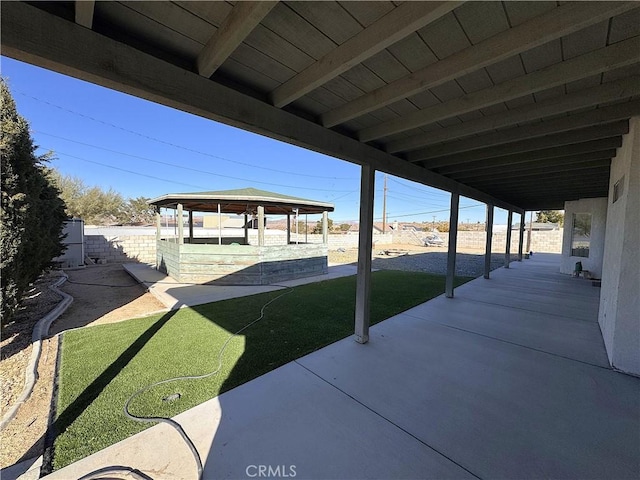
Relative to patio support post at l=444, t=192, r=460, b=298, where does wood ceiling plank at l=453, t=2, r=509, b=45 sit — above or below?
above

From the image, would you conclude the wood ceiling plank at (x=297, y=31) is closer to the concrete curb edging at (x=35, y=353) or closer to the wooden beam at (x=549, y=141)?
the wooden beam at (x=549, y=141)

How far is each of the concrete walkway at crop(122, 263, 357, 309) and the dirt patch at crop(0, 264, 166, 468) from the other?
9.1 inches

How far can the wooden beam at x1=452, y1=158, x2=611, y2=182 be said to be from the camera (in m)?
4.32

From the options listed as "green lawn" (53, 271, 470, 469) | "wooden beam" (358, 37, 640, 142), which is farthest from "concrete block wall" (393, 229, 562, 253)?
"wooden beam" (358, 37, 640, 142)

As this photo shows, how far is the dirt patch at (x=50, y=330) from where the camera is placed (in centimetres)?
195

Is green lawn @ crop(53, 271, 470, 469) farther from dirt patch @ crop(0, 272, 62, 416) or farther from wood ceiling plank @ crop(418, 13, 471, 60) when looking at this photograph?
wood ceiling plank @ crop(418, 13, 471, 60)

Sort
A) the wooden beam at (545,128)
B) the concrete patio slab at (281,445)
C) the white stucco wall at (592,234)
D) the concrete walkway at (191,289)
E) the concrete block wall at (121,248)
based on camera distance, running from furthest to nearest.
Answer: the concrete block wall at (121,248) → the white stucco wall at (592,234) → the concrete walkway at (191,289) → the wooden beam at (545,128) → the concrete patio slab at (281,445)

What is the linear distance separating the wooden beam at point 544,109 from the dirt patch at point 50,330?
457cm

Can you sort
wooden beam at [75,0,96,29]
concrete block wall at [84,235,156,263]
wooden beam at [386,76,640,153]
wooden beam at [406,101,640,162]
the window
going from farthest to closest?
concrete block wall at [84,235,156,263] < the window < wooden beam at [406,101,640,162] < wooden beam at [386,76,640,153] < wooden beam at [75,0,96,29]

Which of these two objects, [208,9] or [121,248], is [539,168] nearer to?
[208,9]

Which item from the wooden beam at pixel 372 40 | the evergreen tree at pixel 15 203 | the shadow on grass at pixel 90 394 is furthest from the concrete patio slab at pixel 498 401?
the evergreen tree at pixel 15 203

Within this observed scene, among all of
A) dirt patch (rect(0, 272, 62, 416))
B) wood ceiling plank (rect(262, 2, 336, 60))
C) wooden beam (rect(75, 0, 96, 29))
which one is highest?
wood ceiling plank (rect(262, 2, 336, 60))

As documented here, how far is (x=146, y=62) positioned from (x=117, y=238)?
1439cm

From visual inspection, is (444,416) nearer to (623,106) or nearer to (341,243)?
(623,106)
